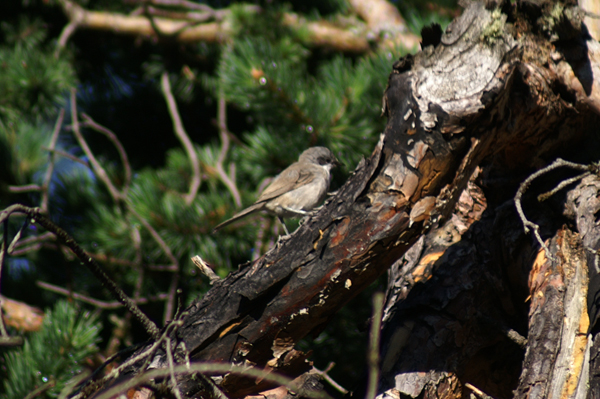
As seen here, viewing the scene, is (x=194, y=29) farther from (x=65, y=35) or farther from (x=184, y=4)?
(x=65, y=35)

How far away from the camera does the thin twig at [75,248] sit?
1314 millimetres

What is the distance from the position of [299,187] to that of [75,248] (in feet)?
8.34

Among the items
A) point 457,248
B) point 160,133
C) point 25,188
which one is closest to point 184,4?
point 160,133

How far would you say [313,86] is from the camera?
3648mm

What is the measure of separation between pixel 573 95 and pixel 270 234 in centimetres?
215

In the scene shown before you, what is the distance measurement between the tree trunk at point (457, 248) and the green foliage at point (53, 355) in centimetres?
125

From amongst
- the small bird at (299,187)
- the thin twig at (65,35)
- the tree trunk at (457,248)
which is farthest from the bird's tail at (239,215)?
the thin twig at (65,35)

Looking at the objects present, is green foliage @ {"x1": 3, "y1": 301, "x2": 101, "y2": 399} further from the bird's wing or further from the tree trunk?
the bird's wing

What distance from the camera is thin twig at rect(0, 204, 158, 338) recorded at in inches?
51.8

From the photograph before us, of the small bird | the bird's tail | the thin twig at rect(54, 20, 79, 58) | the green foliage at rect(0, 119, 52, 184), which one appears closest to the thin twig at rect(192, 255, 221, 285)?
the bird's tail

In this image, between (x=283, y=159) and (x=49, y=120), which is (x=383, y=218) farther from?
(x=49, y=120)

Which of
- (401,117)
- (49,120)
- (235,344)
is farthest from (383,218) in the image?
(49,120)

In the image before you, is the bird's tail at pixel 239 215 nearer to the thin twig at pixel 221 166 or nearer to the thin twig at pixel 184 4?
the thin twig at pixel 221 166

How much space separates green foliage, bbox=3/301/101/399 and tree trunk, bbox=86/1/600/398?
4.10ft
